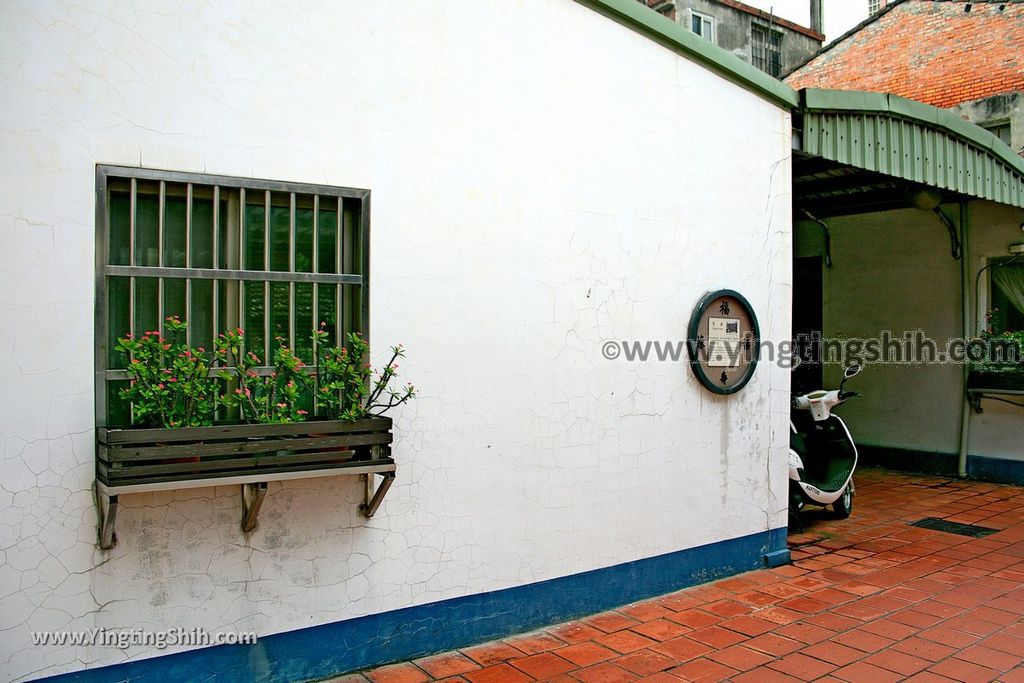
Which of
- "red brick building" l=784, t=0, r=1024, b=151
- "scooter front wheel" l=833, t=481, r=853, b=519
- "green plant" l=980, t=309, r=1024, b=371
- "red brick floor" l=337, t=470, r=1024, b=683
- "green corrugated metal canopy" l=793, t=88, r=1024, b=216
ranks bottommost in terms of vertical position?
"red brick floor" l=337, t=470, r=1024, b=683

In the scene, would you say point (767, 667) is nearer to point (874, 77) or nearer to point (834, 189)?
point (834, 189)

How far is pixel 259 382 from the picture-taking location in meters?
3.04

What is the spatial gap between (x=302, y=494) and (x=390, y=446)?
0.45m

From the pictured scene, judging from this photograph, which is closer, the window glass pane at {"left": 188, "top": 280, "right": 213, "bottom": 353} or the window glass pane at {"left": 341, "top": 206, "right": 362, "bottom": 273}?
the window glass pane at {"left": 188, "top": 280, "right": 213, "bottom": 353}

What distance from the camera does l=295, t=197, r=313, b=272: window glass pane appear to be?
3363mm

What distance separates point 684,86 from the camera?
4.72 m

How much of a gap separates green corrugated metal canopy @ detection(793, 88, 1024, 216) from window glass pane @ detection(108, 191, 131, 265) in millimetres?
4459

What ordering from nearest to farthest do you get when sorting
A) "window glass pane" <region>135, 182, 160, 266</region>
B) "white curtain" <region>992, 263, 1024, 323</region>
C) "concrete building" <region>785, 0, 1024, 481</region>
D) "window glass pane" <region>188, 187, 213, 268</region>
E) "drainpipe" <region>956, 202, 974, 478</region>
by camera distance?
"window glass pane" <region>135, 182, 160, 266</region> < "window glass pane" <region>188, 187, 213, 268</region> < "white curtain" <region>992, 263, 1024, 323</region> < "concrete building" <region>785, 0, 1024, 481</region> < "drainpipe" <region>956, 202, 974, 478</region>

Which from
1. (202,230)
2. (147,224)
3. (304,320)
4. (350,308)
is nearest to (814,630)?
(350,308)

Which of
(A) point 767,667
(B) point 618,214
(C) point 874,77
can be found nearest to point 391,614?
(A) point 767,667

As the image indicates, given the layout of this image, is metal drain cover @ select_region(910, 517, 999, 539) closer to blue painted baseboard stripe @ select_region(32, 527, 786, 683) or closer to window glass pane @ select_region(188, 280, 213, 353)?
blue painted baseboard stripe @ select_region(32, 527, 786, 683)

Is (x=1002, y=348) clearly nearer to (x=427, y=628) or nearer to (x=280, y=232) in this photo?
(x=427, y=628)

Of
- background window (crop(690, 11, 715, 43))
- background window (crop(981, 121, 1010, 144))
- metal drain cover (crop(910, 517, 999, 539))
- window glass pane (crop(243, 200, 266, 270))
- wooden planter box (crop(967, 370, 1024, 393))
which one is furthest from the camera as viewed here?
background window (crop(690, 11, 715, 43))

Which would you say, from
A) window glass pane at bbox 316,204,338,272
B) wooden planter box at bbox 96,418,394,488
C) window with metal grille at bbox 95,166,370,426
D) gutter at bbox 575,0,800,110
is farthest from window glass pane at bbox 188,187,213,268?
gutter at bbox 575,0,800,110
